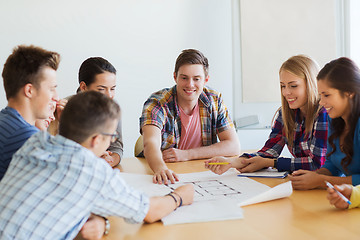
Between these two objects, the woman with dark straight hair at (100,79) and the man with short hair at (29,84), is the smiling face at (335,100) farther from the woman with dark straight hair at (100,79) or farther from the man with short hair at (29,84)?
the woman with dark straight hair at (100,79)

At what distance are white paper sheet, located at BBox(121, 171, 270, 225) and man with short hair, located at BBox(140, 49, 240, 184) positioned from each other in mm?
426

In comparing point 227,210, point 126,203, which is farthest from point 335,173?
point 126,203

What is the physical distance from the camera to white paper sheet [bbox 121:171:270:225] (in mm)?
1209

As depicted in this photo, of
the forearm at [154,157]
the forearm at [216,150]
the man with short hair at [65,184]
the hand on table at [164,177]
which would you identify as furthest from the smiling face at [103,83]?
the man with short hair at [65,184]

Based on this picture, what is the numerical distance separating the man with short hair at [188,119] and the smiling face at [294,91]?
0.58 metres

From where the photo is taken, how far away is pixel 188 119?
241cm

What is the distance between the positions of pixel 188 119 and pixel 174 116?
95mm

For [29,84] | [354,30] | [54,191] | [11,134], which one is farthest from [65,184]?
[354,30]

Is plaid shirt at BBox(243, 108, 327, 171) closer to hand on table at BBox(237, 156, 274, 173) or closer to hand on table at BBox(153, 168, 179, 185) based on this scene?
hand on table at BBox(237, 156, 274, 173)

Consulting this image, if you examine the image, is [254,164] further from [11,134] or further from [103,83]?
[11,134]

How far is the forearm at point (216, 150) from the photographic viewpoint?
226 cm

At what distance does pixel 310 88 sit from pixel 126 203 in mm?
1135

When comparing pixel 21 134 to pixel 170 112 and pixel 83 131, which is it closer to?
pixel 83 131

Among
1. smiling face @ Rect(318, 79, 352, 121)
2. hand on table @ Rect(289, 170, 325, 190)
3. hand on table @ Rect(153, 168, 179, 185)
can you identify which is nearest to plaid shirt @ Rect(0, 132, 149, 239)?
hand on table @ Rect(153, 168, 179, 185)
